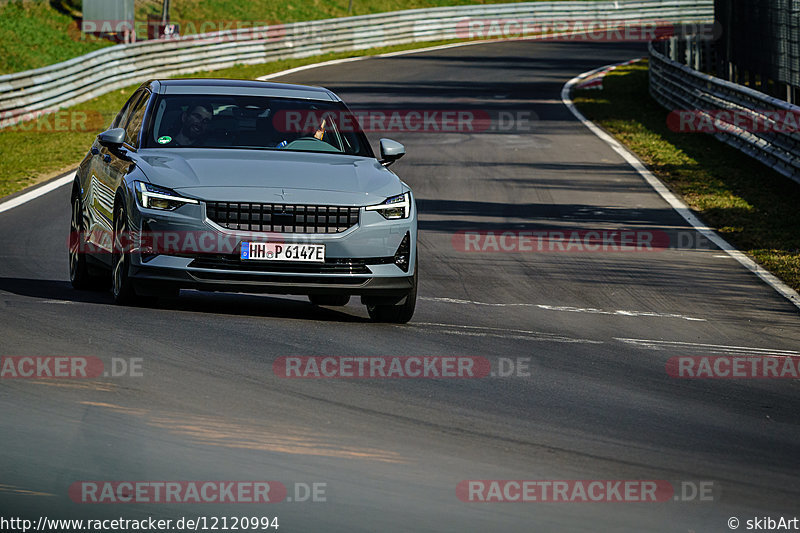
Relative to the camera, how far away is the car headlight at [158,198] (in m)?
8.52

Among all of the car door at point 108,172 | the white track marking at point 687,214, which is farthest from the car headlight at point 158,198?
the white track marking at point 687,214

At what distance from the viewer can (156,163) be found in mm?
9023

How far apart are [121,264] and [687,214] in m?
9.57

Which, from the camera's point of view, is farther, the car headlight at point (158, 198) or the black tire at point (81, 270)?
the black tire at point (81, 270)

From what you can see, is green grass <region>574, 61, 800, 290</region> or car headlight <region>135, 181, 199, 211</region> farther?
green grass <region>574, 61, 800, 290</region>

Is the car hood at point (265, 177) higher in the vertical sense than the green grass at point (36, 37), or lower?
lower

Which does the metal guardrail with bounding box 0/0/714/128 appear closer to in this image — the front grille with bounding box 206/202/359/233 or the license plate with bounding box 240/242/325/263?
the front grille with bounding box 206/202/359/233

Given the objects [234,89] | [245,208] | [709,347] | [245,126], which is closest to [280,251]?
[245,208]

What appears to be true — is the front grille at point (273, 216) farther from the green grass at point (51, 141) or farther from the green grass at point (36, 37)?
the green grass at point (36, 37)

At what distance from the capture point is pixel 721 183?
62.2 ft

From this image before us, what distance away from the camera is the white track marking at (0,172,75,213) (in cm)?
1641

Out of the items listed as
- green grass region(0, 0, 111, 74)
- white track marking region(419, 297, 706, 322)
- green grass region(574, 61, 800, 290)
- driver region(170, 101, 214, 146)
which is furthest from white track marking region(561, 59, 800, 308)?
green grass region(0, 0, 111, 74)

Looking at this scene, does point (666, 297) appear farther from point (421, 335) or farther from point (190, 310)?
point (190, 310)

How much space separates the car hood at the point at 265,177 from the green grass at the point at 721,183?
16.6ft
